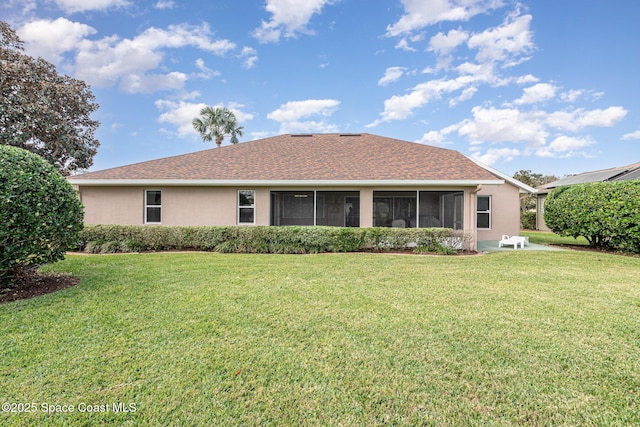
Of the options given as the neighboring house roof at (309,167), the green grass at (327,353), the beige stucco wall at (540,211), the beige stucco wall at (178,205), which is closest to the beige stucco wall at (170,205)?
the beige stucco wall at (178,205)

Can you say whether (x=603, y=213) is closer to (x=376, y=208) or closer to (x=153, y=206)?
(x=376, y=208)

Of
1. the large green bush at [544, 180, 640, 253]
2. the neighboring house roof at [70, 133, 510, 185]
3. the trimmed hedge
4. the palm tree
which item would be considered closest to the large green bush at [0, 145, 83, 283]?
the trimmed hedge

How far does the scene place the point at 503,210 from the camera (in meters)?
14.6

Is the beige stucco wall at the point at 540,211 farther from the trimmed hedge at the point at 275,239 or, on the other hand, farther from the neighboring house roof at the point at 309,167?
the trimmed hedge at the point at 275,239

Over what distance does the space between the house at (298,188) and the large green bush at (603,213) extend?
8.40 ft

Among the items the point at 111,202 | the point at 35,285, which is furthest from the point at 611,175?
the point at 111,202

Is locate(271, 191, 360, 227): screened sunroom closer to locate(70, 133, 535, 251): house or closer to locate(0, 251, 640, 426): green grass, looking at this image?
locate(70, 133, 535, 251): house

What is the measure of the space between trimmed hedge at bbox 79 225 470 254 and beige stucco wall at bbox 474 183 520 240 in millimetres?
5439

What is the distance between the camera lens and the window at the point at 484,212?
14.7m

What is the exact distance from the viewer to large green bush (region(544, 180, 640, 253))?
10.0 metres

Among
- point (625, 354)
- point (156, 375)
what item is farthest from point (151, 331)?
point (625, 354)

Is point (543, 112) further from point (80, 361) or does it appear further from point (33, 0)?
point (33, 0)

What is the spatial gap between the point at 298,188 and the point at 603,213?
38.1 ft

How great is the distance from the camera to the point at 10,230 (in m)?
4.58
